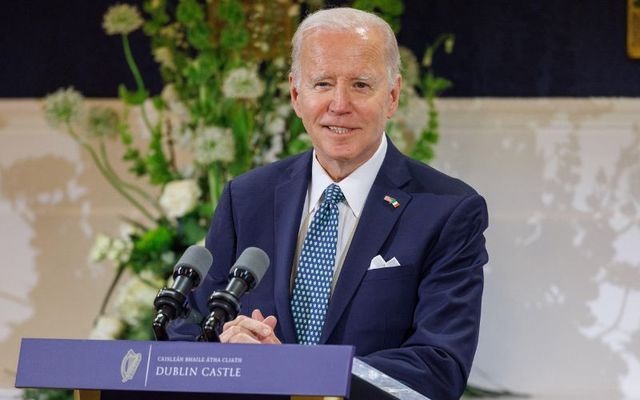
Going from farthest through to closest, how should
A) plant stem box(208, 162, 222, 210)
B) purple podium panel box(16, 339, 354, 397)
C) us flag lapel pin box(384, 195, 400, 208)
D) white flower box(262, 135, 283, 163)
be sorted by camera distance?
white flower box(262, 135, 283, 163)
plant stem box(208, 162, 222, 210)
us flag lapel pin box(384, 195, 400, 208)
purple podium panel box(16, 339, 354, 397)

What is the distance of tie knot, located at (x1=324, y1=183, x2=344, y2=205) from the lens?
2.76 meters

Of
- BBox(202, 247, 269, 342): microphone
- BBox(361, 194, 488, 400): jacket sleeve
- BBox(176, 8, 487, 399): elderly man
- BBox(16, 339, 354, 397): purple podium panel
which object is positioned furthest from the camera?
BBox(176, 8, 487, 399): elderly man

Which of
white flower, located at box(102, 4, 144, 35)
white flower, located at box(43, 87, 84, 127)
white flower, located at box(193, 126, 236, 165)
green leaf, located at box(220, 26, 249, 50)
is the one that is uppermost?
white flower, located at box(102, 4, 144, 35)

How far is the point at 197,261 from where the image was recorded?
2221 millimetres

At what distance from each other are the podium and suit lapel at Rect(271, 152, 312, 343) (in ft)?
1.62

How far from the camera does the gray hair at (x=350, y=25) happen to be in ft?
8.82

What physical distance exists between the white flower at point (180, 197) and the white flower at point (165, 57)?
1.49 feet

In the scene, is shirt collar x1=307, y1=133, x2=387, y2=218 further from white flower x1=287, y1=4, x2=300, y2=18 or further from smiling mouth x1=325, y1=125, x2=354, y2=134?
white flower x1=287, y1=4, x2=300, y2=18

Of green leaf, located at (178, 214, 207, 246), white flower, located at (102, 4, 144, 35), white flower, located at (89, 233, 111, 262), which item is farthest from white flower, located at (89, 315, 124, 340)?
white flower, located at (102, 4, 144, 35)

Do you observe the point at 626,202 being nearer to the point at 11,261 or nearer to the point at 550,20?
the point at 550,20

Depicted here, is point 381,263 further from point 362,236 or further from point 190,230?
point 190,230

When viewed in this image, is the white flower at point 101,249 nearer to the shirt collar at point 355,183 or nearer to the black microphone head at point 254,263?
the shirt collar at point 355,183

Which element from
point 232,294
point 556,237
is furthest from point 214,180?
point 232,294

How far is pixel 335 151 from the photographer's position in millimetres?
2705
